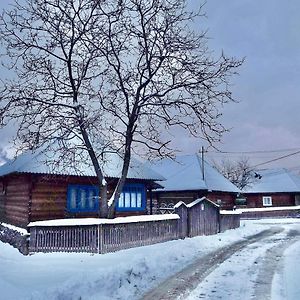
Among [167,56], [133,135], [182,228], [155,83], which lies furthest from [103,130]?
[182,228]

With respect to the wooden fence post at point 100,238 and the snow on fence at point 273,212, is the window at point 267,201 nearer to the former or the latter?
the snow on fence at point 273,212

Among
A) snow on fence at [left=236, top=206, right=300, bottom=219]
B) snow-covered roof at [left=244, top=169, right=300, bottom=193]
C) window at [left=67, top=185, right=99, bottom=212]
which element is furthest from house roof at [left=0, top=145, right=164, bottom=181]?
snow-covered roof at [left=244, top=169, right=300, bottom=193]

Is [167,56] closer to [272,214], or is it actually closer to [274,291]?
[274,291]

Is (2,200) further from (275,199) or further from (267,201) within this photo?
(275,199)

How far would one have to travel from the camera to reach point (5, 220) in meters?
23.4

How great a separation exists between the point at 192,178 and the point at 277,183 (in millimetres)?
23511

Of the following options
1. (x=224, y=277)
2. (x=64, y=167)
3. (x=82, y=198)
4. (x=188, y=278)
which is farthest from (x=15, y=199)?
(x=224, y=277)

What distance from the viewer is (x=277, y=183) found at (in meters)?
52.0

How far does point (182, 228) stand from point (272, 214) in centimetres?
2926

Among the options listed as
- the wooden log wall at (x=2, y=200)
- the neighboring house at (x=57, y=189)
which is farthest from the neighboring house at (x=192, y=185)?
the wooden log wall at (x=2, y=200)

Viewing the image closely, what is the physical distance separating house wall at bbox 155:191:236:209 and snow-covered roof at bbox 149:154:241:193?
2.65 ft

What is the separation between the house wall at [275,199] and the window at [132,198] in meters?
31.2

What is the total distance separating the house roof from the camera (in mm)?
18094

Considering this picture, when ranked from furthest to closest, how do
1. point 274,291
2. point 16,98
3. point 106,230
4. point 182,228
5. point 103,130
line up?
1. point 182,228
2. point 103,130
3. point 16,98
4. point 106,230
5. point 274,291
